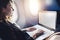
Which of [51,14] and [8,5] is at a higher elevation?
[8,5]

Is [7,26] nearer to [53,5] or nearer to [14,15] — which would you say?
[14,15]

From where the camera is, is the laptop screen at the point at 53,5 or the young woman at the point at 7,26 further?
the laptop screen at the point at 53,5

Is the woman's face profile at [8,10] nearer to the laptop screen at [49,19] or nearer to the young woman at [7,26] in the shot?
the young woman at [7,26]

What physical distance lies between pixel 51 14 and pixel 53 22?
76 millimetres

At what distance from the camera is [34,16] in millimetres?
1102

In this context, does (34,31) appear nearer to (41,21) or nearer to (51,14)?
(41,21)

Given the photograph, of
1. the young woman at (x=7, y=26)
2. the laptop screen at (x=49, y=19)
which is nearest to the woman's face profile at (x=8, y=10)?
the young woman at (x=7, y=26)

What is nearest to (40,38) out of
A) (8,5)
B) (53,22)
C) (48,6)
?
(53,22)

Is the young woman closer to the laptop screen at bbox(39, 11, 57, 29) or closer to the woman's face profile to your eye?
the woman's face profile

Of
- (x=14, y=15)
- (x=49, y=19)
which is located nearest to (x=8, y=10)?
(x=14, y=15)

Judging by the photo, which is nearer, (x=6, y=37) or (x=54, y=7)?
(x=6, y=37)

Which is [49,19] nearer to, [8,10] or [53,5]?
[53,5]

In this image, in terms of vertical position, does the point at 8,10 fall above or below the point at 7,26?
above

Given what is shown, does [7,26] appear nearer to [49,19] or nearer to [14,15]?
[14,15]
